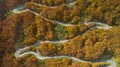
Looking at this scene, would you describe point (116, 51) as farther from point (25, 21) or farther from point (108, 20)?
point (25, 21)

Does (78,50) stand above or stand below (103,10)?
below

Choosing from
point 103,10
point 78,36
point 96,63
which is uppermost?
point 103,10

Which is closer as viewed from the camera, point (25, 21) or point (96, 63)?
point (96, 63)

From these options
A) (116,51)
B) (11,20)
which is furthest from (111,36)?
(11,20)

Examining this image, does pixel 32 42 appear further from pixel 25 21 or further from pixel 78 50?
pixel 78 50

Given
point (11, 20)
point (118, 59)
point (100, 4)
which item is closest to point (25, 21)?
point (11, 20)

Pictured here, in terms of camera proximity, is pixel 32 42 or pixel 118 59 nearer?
pixel 118 59
